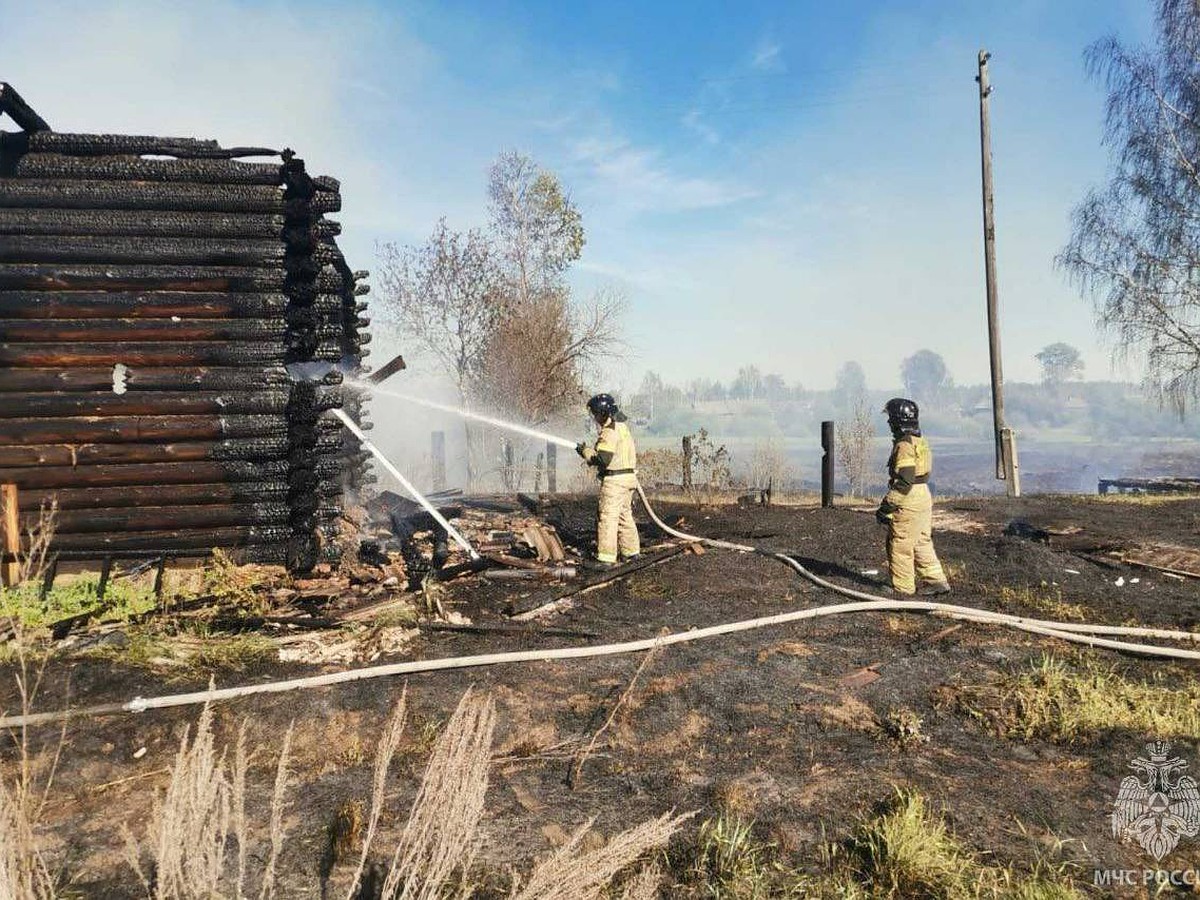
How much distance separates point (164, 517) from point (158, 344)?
1.96 meters

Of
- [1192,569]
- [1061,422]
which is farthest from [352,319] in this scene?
[1061,422]

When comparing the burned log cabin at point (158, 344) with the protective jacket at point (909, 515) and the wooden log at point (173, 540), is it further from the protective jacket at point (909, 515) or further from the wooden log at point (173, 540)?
the protective jacket at point (909, 515)

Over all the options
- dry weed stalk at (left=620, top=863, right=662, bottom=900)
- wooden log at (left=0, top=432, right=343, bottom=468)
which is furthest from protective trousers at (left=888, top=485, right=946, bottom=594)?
wooden log at (left=0, top=432, right=343, bottom=468)

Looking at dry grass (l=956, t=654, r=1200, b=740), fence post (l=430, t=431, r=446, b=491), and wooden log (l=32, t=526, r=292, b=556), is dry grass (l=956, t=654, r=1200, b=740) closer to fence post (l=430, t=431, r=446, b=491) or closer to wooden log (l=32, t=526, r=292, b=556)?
wooden log (l=32, t=526, r=292, b=556)

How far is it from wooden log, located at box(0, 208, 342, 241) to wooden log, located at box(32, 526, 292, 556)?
3.40 meters

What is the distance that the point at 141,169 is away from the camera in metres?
7.84

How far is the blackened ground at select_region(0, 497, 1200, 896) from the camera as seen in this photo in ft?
10.5

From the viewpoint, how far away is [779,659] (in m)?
5.21

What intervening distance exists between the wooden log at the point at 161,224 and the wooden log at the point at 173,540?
11.1 ft

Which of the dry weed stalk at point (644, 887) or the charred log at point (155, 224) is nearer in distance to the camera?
the dry weed stalk at point (644, 887)

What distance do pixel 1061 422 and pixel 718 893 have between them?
100.0 meters

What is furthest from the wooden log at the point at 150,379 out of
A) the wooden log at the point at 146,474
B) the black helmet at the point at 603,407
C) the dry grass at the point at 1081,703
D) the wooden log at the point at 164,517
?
the dry grass at the point at 1081,703

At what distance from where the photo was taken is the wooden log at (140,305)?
750 cm

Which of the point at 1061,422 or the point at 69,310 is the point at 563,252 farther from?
the point at 1061,422
